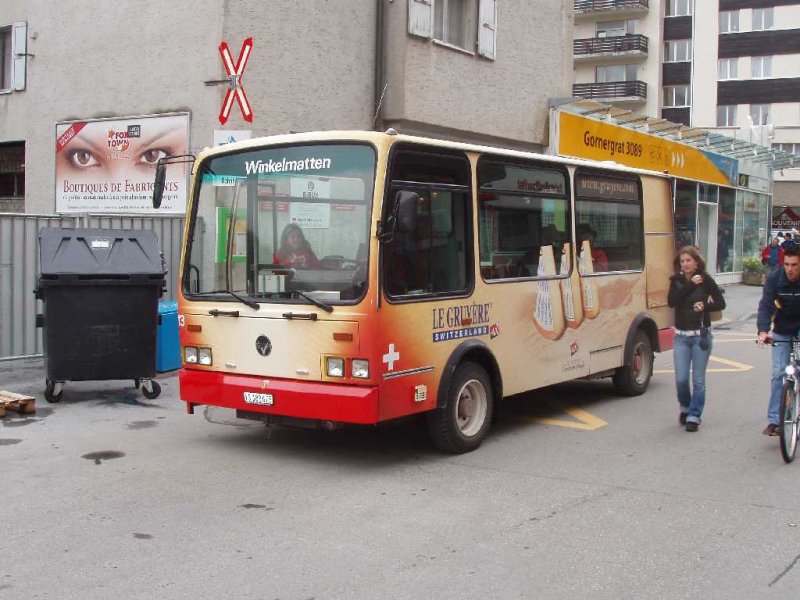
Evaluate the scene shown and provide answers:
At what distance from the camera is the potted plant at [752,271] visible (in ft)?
102

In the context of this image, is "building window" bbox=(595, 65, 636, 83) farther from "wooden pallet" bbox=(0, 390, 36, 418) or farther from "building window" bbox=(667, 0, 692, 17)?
"wooden pallet" bbox=(0, 390, 36, 418)

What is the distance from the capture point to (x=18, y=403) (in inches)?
347

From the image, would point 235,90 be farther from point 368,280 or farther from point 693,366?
point 693,366

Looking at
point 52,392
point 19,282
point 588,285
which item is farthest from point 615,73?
point 52,392

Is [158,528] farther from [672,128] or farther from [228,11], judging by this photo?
[672,128]

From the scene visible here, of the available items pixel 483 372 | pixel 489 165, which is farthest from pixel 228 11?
pixel 483 372

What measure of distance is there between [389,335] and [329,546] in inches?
76.9

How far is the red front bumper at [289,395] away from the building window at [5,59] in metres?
11.5

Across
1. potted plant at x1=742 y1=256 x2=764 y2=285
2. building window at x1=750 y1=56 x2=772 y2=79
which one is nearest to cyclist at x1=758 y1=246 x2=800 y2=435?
potted plant at x1=742 y1=256 x2=764 y2=285

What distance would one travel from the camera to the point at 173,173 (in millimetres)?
13648

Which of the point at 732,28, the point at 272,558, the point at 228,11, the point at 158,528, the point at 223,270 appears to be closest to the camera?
the point at 272,558

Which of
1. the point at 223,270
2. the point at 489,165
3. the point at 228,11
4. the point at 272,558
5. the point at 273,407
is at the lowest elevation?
the point at 272,558

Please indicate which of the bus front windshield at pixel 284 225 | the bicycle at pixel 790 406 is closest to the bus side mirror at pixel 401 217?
the bus front windshield at pixel 284 225

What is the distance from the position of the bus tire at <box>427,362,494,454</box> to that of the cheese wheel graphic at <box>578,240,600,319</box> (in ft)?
6.27
